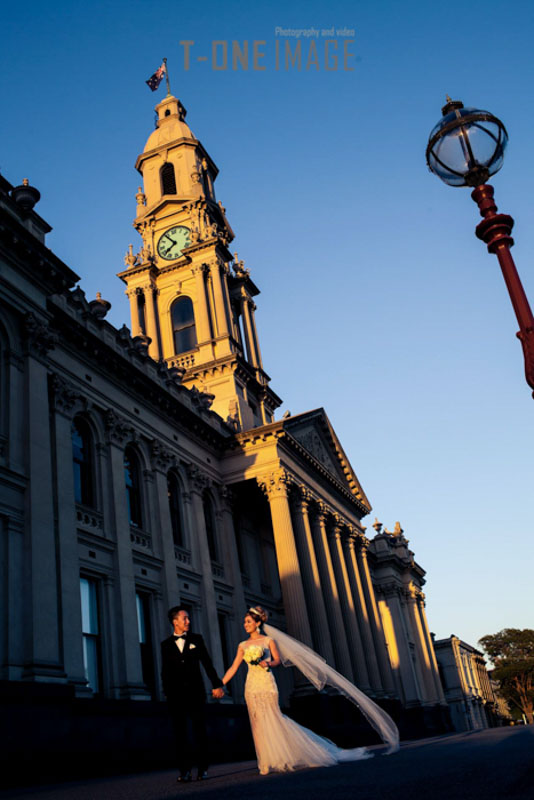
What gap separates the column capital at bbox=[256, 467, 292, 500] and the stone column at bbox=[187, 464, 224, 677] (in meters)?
2.48

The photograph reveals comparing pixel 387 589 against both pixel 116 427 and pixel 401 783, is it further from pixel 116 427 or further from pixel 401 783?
pixel 401 783

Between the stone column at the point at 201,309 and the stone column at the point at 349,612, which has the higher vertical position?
the stone column at the point at 201,309

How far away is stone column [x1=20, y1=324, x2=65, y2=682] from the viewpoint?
14.6 meters

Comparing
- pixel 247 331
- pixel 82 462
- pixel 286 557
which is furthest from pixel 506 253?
pixel 247 331

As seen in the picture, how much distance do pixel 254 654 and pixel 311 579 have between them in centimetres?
2140

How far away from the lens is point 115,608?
19.8 m

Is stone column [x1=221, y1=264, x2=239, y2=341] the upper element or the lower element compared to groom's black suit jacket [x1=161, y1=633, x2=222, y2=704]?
upper

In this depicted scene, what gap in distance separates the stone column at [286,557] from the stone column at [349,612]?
6.34 metres

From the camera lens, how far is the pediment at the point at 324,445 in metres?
35.5

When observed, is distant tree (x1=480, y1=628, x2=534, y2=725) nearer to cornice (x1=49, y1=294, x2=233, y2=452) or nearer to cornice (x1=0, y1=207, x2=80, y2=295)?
cornice (x1=49, y1=294, x2=233, y2=452)

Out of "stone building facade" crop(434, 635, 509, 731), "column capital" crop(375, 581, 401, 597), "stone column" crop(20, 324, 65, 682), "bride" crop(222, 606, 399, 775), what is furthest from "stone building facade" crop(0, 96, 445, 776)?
"stone building facade" crop(434, 635, 509, 731)

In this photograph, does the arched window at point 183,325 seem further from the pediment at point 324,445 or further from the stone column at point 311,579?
the stone column at point 311,579

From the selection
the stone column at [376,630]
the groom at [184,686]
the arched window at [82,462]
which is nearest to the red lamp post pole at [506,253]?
the groom at [184,686]

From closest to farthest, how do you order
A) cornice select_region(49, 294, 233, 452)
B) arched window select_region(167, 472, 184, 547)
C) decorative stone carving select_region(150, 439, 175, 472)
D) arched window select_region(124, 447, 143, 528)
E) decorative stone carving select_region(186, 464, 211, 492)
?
cornice select_region(49, 294, 233, 452) → arched window select_region(124, 447, 143, 528) → decorative stone carving select_region(150, 439, 175, 472) → arched window select_region(167, 472, 184, 547) → decorative stone carving select_region(186, 464, 211, 492)
